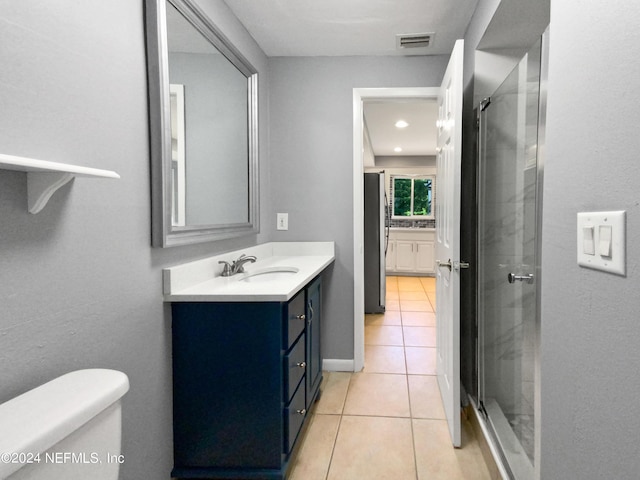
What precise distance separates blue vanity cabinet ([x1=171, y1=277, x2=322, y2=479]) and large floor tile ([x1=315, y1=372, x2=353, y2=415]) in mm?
743

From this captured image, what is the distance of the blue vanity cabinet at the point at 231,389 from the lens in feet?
5.22

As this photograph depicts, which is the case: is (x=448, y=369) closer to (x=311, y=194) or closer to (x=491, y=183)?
(x=491, y=183)

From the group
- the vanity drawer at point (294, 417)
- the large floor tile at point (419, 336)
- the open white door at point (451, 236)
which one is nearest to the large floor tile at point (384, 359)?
the large floor tile at point (419, 336)

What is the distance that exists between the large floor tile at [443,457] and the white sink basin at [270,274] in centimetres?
109

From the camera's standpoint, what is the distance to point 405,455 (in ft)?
6.24

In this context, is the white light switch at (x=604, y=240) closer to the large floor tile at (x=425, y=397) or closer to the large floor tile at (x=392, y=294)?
the large floor tile at (x=425, y=397)

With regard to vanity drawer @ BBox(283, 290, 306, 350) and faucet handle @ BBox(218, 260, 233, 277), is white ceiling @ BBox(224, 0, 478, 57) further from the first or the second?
vanity drawer @ BBox(283, 290, 306, 350)

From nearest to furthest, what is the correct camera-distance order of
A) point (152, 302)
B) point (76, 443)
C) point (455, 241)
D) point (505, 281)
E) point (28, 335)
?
point (76, 443) < point (28, 335) < point (152, 302) < point (505, 281) < point (455, 241)

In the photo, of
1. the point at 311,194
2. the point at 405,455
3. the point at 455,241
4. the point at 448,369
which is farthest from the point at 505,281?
the point at 311,194

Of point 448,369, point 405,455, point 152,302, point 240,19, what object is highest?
point 240,19

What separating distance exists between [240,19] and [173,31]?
0.87m

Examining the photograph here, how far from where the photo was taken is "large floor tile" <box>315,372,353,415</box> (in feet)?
7.80

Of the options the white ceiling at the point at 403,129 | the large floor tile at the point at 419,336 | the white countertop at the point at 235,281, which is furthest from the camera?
the white ceiling at the point at 403,129

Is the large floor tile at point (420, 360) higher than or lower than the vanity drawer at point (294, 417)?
lower
